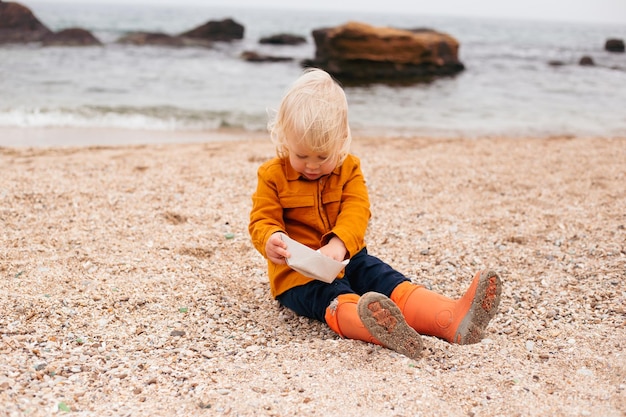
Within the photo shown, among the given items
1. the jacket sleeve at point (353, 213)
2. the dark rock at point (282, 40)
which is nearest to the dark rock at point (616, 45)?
the dark rock at point (282, 40)

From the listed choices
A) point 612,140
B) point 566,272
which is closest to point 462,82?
point 612,140

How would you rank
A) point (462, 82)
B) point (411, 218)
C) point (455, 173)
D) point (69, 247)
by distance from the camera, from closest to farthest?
point (69, 247) → point (411, 218) → point (455, 173) → point (462, 82)

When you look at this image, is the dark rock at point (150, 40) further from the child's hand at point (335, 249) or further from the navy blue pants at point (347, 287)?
the child's hand at point (335, 249)

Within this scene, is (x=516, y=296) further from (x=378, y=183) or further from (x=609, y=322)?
(x=378, y=183)

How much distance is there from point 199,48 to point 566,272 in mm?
24001

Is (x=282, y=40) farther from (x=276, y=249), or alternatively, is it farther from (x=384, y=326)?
(x=384, y=326)

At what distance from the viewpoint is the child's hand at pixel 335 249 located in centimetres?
263

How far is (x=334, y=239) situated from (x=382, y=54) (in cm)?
1671

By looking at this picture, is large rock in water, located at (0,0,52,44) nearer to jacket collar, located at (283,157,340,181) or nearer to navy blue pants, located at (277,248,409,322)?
jacket collar, located at (283,157,340,181)

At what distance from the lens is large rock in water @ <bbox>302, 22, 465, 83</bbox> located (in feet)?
59.8

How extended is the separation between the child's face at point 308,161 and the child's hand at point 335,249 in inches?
12.6

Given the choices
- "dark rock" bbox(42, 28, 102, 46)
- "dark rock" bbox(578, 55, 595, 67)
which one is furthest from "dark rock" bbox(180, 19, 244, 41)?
"dark rock" bbox(578, 55, 595, 67)

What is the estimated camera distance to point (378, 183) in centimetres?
520

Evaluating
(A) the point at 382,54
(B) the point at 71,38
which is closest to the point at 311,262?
(A) the point at 382,54
